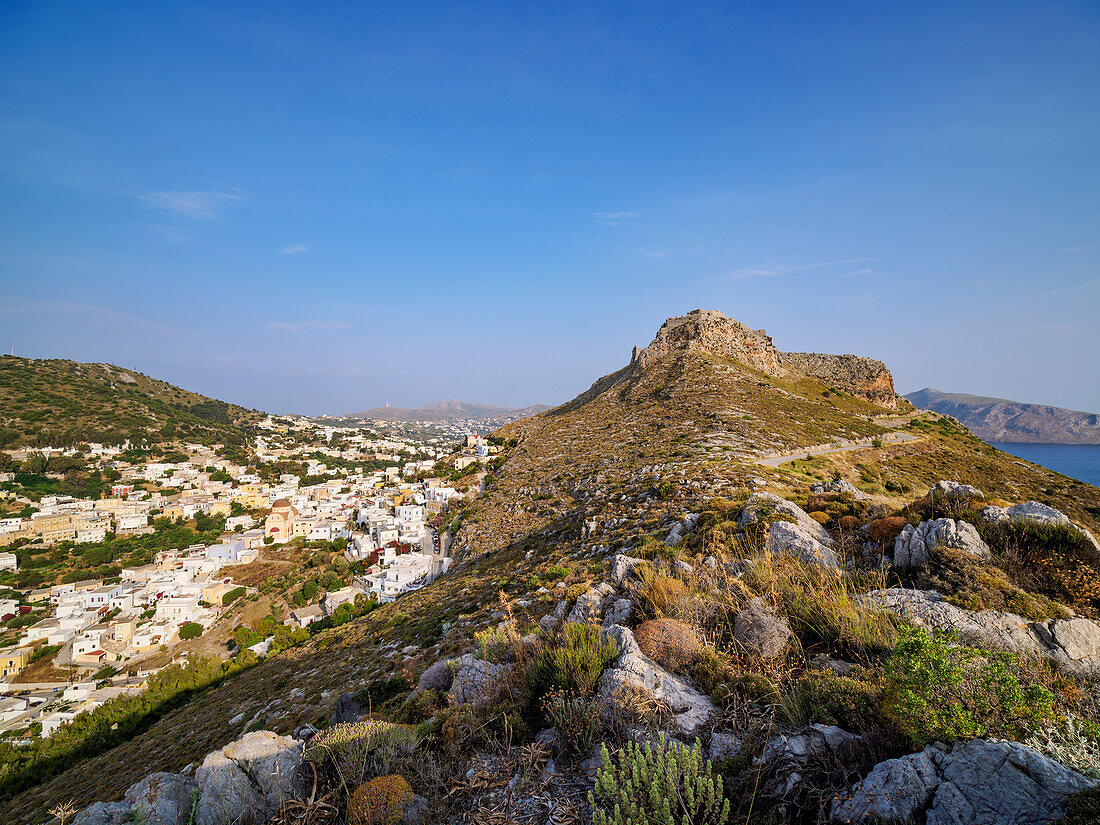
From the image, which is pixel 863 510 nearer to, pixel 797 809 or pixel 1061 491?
pixel 797 809

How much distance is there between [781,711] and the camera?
3109 millimetres

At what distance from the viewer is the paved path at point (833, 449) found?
53.5 ft

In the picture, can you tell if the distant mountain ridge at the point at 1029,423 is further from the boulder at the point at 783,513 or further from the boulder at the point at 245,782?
the boulder at the point at 245,782

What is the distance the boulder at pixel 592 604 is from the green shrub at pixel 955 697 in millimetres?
3666

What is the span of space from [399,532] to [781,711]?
49.1 metres

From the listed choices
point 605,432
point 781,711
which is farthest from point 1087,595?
point 605,432

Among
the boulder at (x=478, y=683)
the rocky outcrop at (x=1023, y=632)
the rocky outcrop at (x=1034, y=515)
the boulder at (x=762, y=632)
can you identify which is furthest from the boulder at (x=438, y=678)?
the rocky outcrop at (x=1034, y=515)

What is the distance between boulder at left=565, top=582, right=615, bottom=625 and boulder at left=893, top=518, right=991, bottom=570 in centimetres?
365

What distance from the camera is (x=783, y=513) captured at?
7203mm

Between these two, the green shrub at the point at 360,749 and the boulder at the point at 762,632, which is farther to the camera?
the boulder at the point at 762,632

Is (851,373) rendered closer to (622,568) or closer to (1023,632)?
(622,568)

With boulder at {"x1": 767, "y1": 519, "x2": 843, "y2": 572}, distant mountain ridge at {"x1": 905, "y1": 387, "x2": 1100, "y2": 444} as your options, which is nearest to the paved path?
boulder at {"x1": 767, "y1": 519, "x2": 843, "y2": 572}

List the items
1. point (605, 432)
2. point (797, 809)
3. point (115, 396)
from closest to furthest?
point (797, 809)
point (605, 432)
point (115, 396)

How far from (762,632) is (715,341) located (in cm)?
3449
